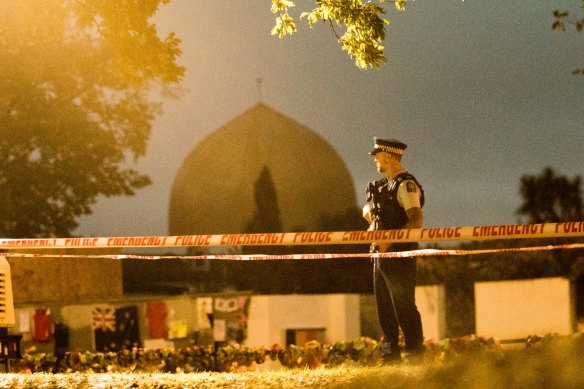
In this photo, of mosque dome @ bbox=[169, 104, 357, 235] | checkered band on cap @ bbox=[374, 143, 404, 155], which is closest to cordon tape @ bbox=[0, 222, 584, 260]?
checkered band on cap @ bbox=[374, 143, 404, 155]

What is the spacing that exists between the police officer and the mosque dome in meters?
45.1

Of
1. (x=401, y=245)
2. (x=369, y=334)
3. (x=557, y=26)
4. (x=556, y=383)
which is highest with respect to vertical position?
(x=557, y=26)

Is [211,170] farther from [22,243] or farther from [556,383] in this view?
[556,383]

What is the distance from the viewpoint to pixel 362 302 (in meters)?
33.3

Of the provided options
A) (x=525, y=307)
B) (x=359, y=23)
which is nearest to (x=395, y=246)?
(x=359, y=23)

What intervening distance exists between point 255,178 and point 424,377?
50979 millimetres

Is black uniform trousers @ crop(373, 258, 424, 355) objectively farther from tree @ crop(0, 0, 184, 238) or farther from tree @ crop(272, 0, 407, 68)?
tree @ crop(0, 0, 184, 238)

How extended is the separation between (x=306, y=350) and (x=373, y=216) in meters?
4.38

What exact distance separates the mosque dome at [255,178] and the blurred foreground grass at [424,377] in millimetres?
45516

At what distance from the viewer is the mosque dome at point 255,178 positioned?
174 ft

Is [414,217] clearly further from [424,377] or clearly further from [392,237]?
[424,377]

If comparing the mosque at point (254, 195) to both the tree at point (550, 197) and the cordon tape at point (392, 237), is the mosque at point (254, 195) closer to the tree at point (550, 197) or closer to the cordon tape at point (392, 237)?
the tree at point (550, 197)

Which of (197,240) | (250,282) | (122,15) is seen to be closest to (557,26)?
(197,240)

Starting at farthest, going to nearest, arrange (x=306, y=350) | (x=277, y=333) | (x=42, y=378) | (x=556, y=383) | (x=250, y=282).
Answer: (x=250, y=282) → (x=277, y=333) → (x=306, y=350) → (x=42, y=378) → (x=556, y=383)
